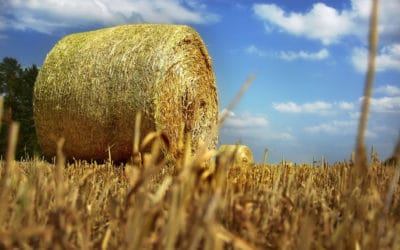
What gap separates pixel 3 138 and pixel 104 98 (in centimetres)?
1020

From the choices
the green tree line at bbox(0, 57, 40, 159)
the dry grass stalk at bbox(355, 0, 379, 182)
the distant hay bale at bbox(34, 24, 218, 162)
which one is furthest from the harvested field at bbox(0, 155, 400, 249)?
the green tree line at bbox(0, 57, 40, 159)

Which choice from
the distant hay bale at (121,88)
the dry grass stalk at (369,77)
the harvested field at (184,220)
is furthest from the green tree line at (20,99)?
the dry grass stalk at (369,77)

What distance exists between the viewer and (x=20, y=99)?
17.2 m

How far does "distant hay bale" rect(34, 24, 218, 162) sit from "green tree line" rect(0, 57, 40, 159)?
795 cm

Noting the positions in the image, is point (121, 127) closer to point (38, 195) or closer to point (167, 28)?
point (167, 28)

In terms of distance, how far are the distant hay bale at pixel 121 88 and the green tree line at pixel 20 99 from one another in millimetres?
7950

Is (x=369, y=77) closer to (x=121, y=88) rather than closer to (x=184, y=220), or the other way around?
(x=184, y=220)

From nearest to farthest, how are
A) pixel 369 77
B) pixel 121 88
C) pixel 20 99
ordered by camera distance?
1. pixel 369 77
2. pixel 121 88
3. pixel 20 99

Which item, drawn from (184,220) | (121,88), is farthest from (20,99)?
(184,220)

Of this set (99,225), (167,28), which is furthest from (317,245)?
(167,28)

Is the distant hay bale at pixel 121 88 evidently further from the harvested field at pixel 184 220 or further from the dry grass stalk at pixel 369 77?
the dry grass stalk at pixel 369 77

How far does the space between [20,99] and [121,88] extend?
1069 cm

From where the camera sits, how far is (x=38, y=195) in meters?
1.77

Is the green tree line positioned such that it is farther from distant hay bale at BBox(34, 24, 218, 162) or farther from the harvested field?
the harvested field
